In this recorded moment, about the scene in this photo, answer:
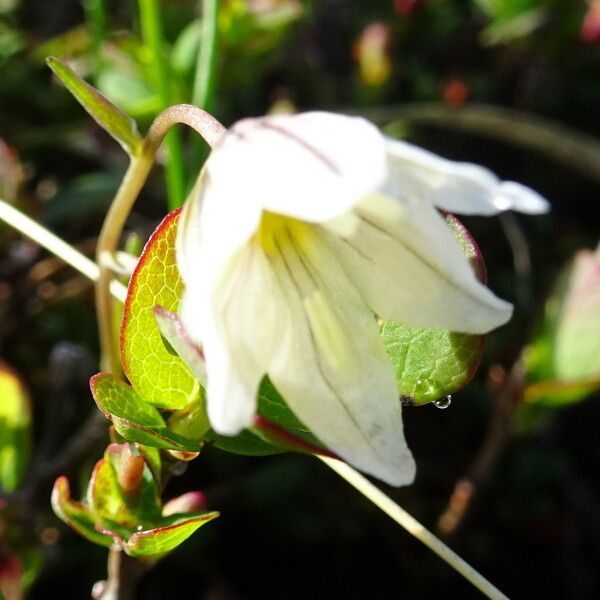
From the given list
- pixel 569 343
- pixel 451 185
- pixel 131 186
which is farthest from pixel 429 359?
pixel 569 343

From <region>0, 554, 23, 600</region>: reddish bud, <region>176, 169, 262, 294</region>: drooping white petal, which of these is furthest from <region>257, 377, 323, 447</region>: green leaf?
<region>0, 554, 23, 600</region>: reddish bud

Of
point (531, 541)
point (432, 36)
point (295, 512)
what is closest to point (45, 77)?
point (432, 36)

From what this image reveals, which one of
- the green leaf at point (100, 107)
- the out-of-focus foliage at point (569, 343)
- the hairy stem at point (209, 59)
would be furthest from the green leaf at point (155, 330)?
the out-of-focus foliage at point (569, 343)

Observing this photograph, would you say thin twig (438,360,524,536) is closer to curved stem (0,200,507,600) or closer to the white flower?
curved stem (0,200,507,600)

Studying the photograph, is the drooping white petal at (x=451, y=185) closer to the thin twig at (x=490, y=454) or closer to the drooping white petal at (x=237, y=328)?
the drooping white petal at (x=237, y=328)

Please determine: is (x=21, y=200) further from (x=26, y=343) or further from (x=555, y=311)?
(x=555, y=311)

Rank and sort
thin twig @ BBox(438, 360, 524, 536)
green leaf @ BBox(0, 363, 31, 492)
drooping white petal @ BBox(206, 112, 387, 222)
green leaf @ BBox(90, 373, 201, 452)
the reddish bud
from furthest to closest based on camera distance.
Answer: thin twig @ BBox(438, 360, 524, 536) < green leaf @ BBox(0, 363, 31, 492) < the reddish bud < green leaf @ BBox(90, 373, 201, 452) < drooping white petal @ BBox(206, 112, 387, 222)

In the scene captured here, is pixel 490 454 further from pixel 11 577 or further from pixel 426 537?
pixel 11 577

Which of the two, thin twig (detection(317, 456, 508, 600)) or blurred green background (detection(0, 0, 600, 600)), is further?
blurred green background (detection(0, 0, 600, 600))
